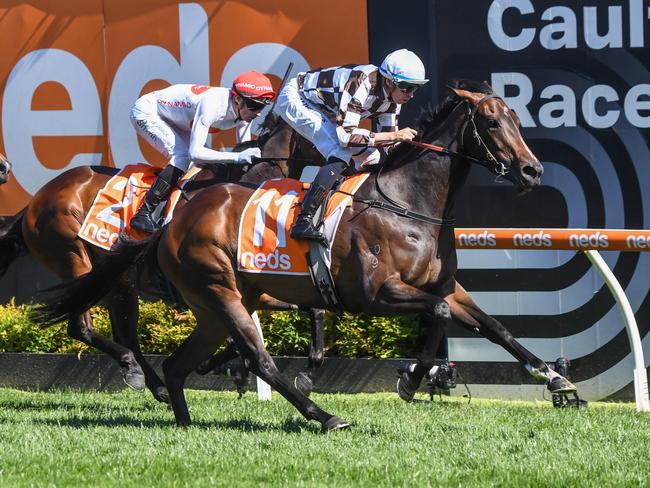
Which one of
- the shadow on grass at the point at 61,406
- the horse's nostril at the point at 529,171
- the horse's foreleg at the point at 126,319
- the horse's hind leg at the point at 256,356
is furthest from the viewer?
the horse's foreleg at the point at 126,319

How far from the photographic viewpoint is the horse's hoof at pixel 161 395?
25.3 feet

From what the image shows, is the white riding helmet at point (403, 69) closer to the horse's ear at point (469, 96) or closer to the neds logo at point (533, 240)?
the horse's ear at point (469, 96)

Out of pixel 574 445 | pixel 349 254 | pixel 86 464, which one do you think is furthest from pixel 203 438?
pixel 574 445

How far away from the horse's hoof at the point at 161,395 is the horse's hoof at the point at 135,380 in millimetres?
115

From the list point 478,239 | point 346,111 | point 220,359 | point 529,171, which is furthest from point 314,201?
point 220,359

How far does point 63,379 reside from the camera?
927 cm

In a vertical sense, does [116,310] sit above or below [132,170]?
below

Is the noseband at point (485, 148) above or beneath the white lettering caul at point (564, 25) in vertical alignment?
beneath

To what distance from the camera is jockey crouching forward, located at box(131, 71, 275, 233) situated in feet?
24.7

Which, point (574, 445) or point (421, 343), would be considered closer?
point (574, 445)

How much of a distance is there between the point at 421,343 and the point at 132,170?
2.55 meters

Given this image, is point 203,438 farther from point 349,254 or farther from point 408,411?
point 408,411

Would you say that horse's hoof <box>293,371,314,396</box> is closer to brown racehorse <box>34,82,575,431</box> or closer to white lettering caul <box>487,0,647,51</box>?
brown racehorse <box>34,82,575,431</box>

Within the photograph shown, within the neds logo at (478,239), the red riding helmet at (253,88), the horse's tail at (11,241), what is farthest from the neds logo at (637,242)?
the horse's tail at (11,241)
